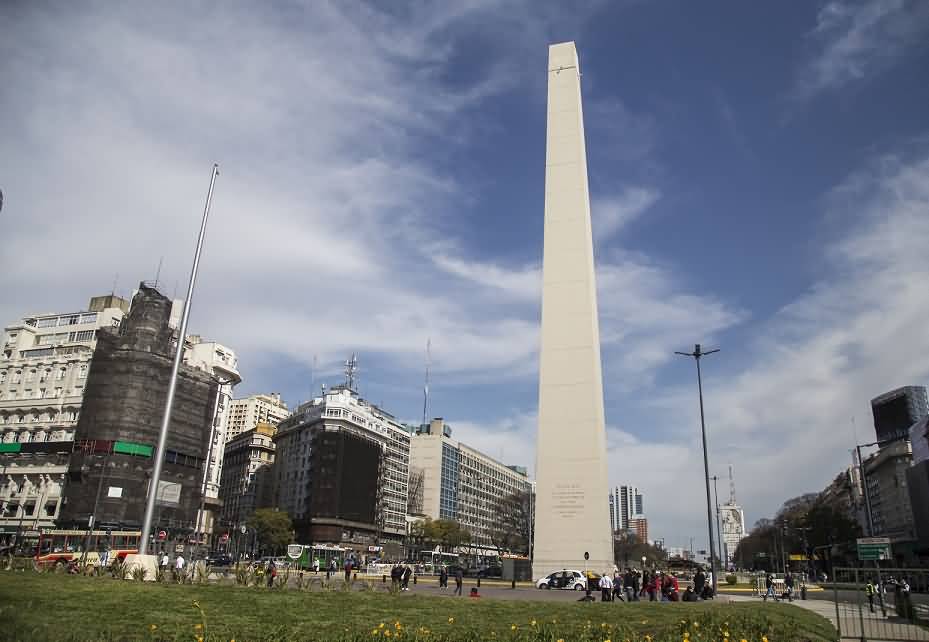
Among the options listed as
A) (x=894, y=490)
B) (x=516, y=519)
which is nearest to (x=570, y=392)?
(x=516, y=519)

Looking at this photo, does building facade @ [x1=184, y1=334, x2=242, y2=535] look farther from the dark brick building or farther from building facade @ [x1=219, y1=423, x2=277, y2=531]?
building facade @ [x1=219, y1=423, x2=277, y2=531]

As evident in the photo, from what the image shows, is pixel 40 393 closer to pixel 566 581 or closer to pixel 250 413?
pixel 566 581

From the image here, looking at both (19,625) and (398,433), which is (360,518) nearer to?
(398,433)

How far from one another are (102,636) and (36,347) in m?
92.9

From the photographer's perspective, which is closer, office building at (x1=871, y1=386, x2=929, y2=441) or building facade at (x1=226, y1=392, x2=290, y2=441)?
office building at (x1=871, y1=386, x2=929, y2=441)

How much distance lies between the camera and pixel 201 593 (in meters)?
16.3

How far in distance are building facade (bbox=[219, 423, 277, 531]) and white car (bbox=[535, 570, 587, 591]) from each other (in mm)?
91464

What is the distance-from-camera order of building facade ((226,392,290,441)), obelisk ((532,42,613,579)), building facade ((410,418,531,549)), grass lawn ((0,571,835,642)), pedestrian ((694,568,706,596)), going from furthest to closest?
building facade ((226,392,290,441)), building facade ((410,418,531,549)), obelisk ((532,42,613,579)), pedestrian ((694,568,706,596)), grass lawn ((0,571,835,642))

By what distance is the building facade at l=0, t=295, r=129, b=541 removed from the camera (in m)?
76.2

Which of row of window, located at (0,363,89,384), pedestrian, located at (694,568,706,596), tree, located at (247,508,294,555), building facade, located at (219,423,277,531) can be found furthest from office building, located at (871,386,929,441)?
row of window, located at (0,363,89,384)

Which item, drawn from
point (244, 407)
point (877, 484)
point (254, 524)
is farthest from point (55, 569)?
point (244, 407)

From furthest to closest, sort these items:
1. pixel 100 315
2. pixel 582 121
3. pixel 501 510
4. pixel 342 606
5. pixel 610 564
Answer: pixel 501 510 → pixel 100 315 → pixel 582 121 → pixel 610 564 → pixel 342 606

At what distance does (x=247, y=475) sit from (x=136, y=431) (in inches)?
2097

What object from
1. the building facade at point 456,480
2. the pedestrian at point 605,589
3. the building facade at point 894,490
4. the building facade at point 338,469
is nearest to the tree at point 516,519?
the building facade at point 338,469
